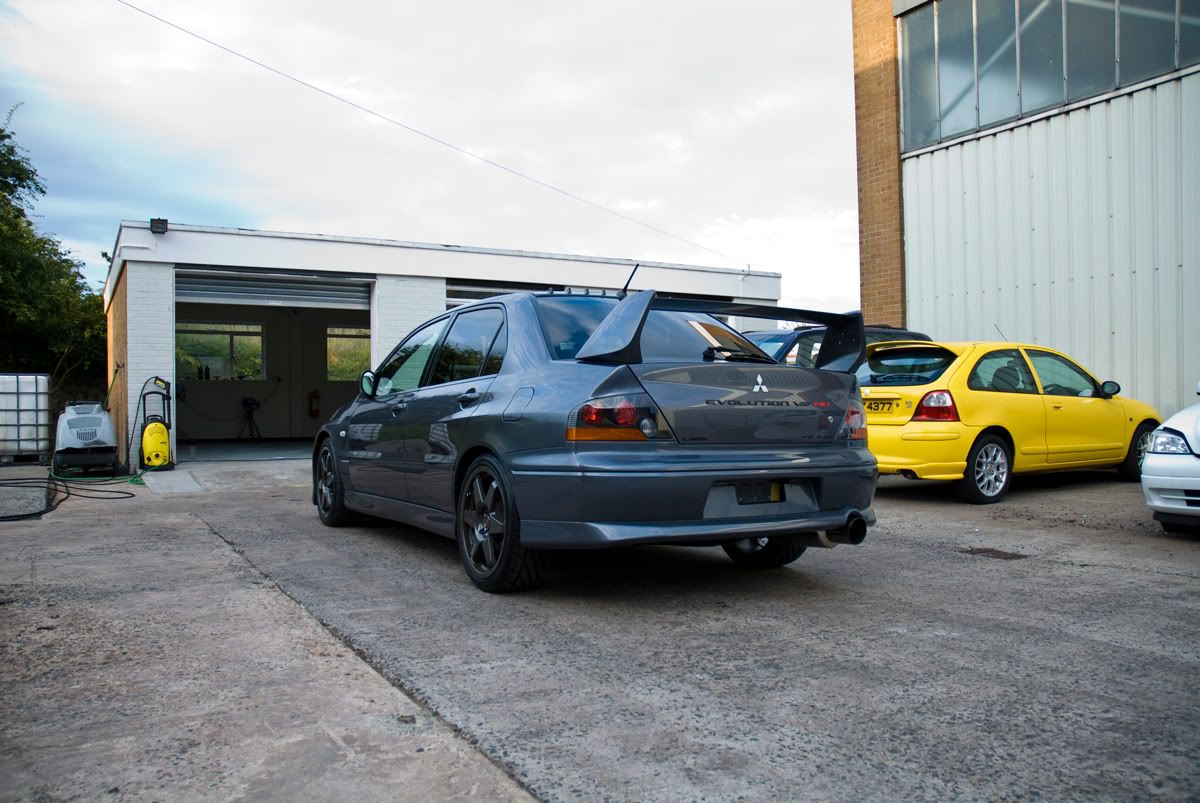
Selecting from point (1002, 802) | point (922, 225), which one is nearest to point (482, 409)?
point (1002, 802)

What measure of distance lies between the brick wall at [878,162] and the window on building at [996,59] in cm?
137

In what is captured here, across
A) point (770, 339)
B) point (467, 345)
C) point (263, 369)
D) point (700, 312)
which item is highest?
point (263, 369)

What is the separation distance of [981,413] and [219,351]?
21.0m

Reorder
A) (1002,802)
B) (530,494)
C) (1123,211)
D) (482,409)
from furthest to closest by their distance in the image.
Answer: (1123,211) → (482,409) → (530,494) → (1002,802)

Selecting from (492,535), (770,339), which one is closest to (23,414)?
(770,339)

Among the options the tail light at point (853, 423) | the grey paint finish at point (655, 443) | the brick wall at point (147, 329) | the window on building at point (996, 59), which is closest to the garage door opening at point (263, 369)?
the brick wall at point (147, 329)

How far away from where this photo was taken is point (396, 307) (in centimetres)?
1636

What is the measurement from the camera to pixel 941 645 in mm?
3721

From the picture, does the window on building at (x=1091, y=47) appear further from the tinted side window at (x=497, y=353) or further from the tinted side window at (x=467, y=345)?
the tinted side window at (x=497, y=353)

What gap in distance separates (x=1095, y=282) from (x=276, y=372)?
19.8 meters

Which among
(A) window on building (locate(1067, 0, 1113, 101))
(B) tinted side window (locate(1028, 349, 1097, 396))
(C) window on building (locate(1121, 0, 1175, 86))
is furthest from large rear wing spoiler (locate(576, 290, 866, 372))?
(A) window on building (locate(1067, 0, 1113, 101))

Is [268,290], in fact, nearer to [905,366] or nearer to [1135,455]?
[905,366]

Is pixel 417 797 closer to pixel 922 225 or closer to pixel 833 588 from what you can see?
pixel 833 588

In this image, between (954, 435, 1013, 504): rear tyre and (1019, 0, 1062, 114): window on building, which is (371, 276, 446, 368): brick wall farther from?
(954, 435, 1013, 504): rear tyre
